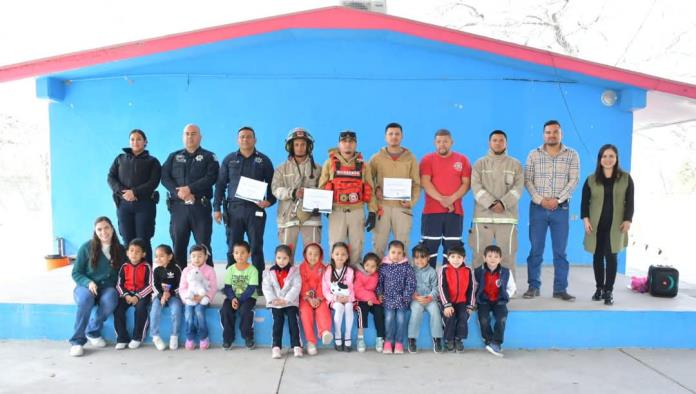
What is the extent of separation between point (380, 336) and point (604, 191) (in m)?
2.52

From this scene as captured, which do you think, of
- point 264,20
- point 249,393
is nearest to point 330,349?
point 249,393

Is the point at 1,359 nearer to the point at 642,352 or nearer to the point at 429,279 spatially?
the point at 429,279

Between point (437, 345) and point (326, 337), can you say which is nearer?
point (326, 337)

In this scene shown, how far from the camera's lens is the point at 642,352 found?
429cm

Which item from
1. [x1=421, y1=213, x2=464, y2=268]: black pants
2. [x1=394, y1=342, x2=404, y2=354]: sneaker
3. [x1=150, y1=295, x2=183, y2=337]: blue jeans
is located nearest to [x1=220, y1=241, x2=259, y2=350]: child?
[x1=150, y1=295, x2=183, y2=337]: blue jeans

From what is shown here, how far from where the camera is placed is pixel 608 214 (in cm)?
466

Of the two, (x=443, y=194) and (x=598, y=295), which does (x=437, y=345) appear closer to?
(x=443, y=194)

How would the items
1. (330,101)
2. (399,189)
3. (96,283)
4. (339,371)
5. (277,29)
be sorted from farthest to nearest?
1. (330,101)
2. (277,29)
3. (399,189)
4. (96,283)
5. (339,371)

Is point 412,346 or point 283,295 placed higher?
point 283,295

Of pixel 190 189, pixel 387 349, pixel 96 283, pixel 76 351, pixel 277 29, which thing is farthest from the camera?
pixel 277 29

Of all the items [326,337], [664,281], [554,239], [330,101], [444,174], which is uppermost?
[330,101]

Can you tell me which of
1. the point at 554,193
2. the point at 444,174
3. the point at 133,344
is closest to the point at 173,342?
the point at 133,344

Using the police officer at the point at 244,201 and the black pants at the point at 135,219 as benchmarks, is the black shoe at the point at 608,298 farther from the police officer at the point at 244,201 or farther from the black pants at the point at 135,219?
the black pants at the point at 135,219

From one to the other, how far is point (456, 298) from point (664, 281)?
2257 millimetres
